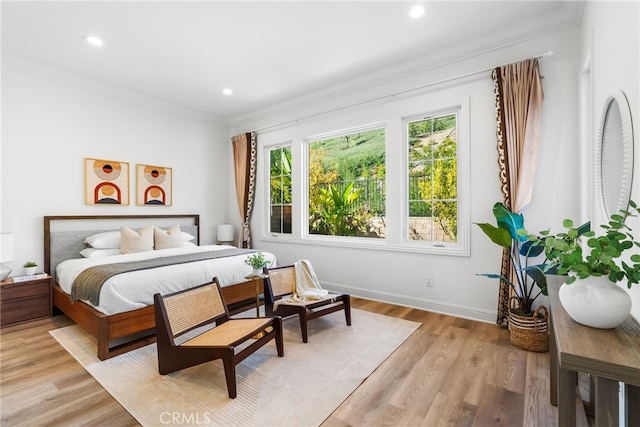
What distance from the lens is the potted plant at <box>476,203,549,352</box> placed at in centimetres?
243

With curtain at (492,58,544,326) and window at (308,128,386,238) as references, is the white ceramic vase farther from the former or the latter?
window at (308,128,386,238)

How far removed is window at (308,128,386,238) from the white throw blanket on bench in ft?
3.85

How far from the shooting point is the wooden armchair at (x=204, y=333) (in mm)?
1924

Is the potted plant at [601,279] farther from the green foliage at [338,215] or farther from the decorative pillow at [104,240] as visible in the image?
the decorative pillow at [104,240]

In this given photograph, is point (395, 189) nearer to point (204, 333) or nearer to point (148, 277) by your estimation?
point (204, 333)

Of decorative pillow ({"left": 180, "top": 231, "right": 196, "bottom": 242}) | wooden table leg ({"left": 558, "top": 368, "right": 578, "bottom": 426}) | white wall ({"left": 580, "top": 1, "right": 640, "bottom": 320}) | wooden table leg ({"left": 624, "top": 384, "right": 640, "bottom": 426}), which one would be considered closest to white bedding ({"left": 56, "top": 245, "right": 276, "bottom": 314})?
decorative pillow ({"left": 180, "top": 231, "right": 196, "bottom": 242})

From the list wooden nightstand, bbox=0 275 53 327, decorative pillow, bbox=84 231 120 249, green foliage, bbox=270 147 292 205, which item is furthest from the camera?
green foliage, bbox=270 147 292 205

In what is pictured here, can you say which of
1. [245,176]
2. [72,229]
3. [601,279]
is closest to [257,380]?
[601,279]

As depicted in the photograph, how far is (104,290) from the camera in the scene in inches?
95.3

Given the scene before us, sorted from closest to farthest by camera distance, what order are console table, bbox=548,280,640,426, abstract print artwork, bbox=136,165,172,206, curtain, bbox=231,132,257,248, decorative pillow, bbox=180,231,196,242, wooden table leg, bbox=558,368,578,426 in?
console table, bbox=548,280,640,426, wooden table leg, bbox=558,368,578,426, abstract print artwork, bbox=136,165,172,206, decorative pillow, bbox=180,231,196,242, curtain, bbox=231,132,257,248

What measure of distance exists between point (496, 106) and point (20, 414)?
419 cm

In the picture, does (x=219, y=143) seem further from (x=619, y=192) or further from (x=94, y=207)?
(x=619, y=192)
